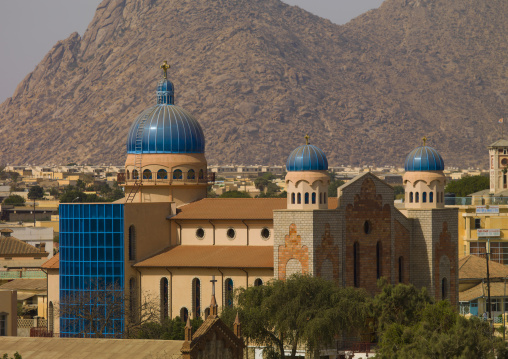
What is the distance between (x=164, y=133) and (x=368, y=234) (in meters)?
14.3

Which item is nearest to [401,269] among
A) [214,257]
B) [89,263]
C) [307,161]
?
[307,161]

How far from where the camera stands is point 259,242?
7588cm

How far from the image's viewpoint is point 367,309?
67.4 meters

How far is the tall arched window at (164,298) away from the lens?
74.9m

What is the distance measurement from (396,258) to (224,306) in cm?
1057

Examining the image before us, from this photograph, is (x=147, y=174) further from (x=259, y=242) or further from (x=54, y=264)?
(x=259, y=242)

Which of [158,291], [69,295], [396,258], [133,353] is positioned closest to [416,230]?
[396,258]

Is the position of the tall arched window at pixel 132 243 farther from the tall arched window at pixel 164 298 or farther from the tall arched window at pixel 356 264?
the tall arched window at pixel 356 264

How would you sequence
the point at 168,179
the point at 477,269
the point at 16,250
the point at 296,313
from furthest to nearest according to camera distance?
the point at 16,250 < the point at 477,269 < the point at 168,179 < the point at 296,313

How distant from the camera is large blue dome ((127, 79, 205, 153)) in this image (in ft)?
266

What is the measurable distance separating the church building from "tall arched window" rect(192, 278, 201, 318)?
0.05 metres

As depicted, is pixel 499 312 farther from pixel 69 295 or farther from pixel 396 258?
pixel 69 295

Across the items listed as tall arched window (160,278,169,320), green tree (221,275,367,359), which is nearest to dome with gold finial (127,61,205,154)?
tall arched window (160,278,169,320)

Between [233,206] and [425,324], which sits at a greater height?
[233,206]
